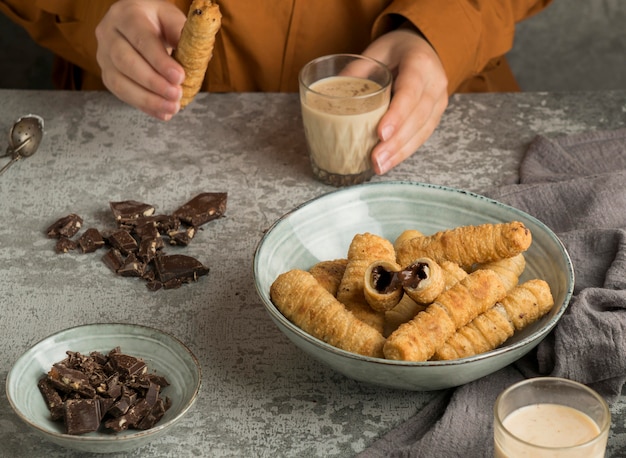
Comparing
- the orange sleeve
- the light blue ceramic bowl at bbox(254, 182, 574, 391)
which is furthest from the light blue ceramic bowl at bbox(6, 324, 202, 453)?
the orange sleeve

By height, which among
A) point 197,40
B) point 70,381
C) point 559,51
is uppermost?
point 197,40

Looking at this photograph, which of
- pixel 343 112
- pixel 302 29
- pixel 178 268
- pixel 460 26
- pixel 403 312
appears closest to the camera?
pixel 403 312

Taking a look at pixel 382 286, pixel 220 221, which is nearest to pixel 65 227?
pixel 220 221

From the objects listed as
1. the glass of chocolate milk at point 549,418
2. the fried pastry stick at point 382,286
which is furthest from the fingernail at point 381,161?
the glass of chocolate milk at point 549,418

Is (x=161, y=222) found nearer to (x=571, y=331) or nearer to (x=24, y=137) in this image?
(x=24, y=137)

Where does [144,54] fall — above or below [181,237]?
above

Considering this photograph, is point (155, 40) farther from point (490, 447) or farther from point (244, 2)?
point (490, 447)

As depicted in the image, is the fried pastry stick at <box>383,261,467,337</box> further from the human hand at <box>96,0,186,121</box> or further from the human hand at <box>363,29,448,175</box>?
the human hand at <box>96,0,186,121</box>

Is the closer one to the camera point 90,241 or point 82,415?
point 82,415
